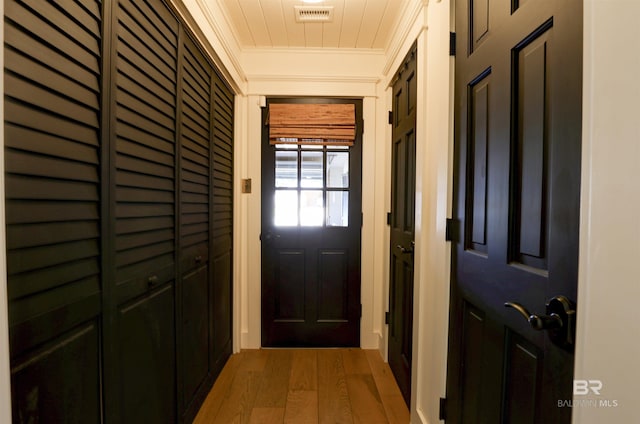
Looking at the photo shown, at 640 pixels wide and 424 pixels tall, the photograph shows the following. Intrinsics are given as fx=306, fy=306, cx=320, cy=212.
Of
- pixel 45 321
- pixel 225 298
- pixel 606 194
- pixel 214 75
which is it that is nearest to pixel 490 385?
pixel 606 194

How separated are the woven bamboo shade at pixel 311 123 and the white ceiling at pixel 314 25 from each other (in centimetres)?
46

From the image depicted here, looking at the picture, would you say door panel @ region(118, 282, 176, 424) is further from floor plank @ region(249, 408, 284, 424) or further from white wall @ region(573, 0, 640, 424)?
white wall @ region(573, 0, 640, 424)

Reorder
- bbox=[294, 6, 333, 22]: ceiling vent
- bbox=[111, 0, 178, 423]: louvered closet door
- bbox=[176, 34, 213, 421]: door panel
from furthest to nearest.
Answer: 1. bbox=[294, 6, 333, 22]: ceiling vent
2. bbox=[176, 34, 213, 421]: door panel
3. bbox=[111, 0, 178, 423]: louvered closet door

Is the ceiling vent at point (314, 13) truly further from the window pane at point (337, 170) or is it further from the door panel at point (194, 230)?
the window pane at point (337, 170)

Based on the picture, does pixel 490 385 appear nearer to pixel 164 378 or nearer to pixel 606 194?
pixel 606 194

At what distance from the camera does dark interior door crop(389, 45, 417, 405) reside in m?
1.83

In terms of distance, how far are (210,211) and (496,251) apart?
157cm

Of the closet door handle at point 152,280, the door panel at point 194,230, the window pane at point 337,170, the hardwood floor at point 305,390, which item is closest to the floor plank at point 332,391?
the hardwood floor at point 305,390

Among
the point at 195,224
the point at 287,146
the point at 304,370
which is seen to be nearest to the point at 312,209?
the point at 287,146

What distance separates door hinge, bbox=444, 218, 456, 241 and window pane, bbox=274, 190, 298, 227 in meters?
1.46

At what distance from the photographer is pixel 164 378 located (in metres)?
1.35

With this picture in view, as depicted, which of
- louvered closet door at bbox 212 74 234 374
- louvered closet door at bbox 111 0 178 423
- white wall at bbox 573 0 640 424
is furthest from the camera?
louvered closet door at bbox 212 74 234 374

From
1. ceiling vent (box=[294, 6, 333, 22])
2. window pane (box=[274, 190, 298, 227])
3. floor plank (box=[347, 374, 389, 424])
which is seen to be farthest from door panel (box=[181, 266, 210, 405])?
ceiling vent (box=[294, 6, 333, 22])

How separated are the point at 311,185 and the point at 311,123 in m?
0.50
